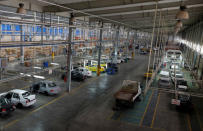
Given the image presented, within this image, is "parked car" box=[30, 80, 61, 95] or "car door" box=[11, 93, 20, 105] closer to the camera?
"car door" box=[11, 93, 20, 105]

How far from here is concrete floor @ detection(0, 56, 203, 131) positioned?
1100 centimetres

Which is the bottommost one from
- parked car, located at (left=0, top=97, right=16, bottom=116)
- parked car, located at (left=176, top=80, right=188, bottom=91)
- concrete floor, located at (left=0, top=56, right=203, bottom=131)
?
concrete floor, located at (left=0, top=56, right=203, bottom=131)

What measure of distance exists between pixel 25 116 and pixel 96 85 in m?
9.29

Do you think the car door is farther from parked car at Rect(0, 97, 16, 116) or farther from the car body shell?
the car body shell

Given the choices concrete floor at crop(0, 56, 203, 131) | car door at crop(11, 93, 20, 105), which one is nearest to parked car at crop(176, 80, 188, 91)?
concrete floor at crop(0, 56, 203, 131)

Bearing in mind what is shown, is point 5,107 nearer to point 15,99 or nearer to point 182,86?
point 15,99

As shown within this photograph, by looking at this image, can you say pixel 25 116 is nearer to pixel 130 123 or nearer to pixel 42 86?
pixel 42 86

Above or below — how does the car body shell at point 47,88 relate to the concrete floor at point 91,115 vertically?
above

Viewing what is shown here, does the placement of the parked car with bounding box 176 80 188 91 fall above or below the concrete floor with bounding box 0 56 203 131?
above

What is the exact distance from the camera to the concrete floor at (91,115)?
1100 cm

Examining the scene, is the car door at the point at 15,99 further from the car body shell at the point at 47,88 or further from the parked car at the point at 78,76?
the parked car at the point at 78,76

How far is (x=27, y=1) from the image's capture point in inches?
542

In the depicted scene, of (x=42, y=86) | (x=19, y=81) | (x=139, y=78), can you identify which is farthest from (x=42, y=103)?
(x=139, y=78)

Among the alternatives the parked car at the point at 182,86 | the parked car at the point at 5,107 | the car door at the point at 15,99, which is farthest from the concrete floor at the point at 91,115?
the parked car at the point at 182,86
